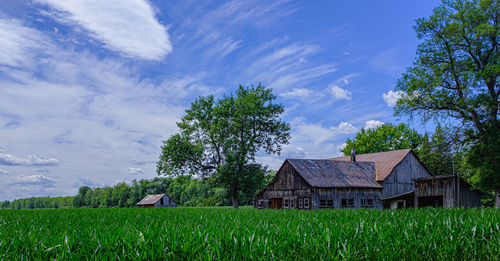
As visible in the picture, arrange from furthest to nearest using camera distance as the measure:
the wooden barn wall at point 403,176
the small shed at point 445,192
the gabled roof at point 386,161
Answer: the gabled roof at point 386,161, the wooden barn wall at point 403,176, the small shed at point 445,192

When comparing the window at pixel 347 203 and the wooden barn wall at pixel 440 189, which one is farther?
the window at pixel 347 203

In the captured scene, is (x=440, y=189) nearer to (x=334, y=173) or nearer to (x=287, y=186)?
(x=334, y=173)

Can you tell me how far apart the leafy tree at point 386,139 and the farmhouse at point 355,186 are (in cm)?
2508

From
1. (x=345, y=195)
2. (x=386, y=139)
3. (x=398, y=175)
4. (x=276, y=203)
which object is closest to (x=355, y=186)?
(x=345, y=195)

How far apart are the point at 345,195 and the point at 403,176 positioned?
9592 mm

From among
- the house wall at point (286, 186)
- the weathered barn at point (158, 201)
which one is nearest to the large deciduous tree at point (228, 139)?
the house wall at point (286, 186)

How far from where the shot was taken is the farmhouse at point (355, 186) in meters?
36.1

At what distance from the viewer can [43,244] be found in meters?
4.29

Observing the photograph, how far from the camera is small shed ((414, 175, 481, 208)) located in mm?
30172

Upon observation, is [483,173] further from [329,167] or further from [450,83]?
[329,167]

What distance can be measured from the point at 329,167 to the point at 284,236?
35.7 meters

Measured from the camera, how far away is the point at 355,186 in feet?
124

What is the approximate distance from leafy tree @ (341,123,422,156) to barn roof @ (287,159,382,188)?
28.7 m

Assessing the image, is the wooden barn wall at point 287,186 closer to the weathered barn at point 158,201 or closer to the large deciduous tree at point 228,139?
the large deciduous tree at point 228,139
